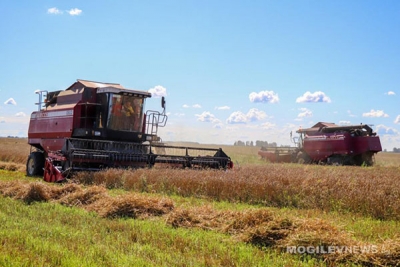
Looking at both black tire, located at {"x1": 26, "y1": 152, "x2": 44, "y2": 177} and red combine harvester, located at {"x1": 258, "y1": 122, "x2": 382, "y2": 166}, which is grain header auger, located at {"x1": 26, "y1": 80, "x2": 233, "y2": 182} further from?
red combine harvester, located at {"x1": 258, "y1": 122, "x2": 382, "y2": 166}

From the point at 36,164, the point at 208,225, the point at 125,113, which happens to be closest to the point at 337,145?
the point at 125,113

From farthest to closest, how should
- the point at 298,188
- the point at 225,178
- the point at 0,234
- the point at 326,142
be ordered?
the point at 326,142
the point at 225,178
the point at 298,188
the point at 0,234

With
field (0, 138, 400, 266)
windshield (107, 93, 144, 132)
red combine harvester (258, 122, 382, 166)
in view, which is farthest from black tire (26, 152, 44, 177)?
red combine harvester (258, 122, 382, 166)

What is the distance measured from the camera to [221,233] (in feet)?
18.0

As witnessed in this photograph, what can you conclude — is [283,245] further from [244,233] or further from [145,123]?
[145,123]

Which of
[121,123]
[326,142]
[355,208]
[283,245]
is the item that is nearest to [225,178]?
[355,208]

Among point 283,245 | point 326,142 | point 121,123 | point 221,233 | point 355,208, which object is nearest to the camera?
point 283,245

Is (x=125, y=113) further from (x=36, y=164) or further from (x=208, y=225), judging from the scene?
(x=208, y=225)

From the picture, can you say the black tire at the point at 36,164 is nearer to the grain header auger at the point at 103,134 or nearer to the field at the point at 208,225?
the grain header auger at the point at 103,134

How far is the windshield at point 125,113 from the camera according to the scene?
14555mm

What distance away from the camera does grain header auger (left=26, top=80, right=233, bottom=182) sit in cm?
1274

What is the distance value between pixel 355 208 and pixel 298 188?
4.40 ft

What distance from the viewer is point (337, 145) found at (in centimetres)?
2473

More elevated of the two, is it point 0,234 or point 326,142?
point 326,142
